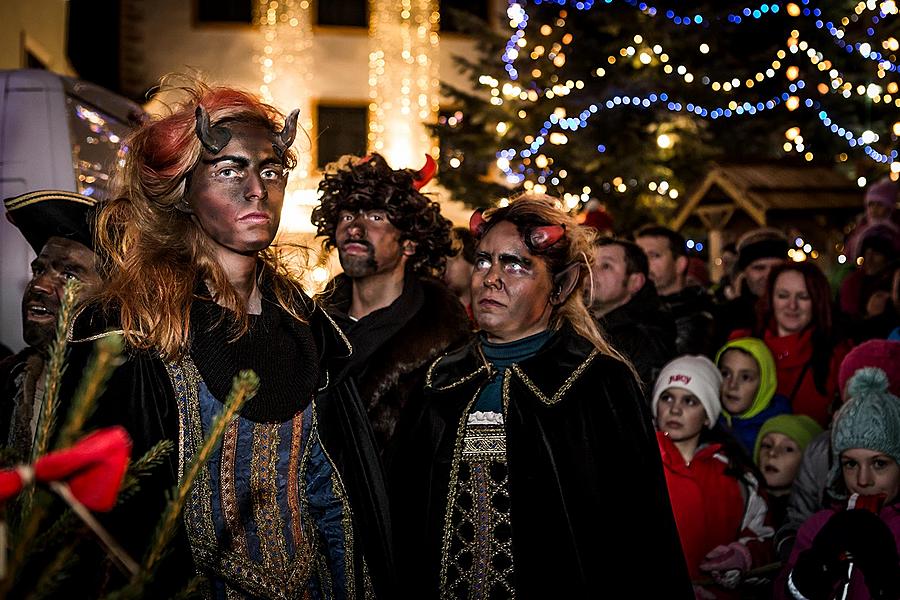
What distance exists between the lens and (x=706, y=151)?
13.4 metres

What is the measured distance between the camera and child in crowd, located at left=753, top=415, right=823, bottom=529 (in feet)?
17.9

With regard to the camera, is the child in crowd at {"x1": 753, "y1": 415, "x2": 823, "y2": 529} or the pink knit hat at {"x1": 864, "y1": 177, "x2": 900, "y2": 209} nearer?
the child in crowd at {"x1": 753, "y1": 415, "x2": 823, "y2": 529}

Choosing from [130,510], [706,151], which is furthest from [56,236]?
[706,151]

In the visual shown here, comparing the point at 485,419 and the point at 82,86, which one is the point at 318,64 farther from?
the point at 485,419

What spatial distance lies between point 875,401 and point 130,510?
11.2 ft

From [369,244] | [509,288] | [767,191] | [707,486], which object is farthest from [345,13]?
[509,288]

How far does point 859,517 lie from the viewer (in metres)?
3.97

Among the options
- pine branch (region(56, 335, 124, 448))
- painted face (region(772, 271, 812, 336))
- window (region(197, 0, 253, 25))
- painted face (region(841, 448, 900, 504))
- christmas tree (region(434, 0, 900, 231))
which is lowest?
painted face (region(841, 448, 900, 504))

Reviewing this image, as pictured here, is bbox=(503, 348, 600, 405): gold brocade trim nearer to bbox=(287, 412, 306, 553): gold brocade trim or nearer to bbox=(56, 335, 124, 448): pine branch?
bbox=(287, 412, 306, 553): gold brocade trim

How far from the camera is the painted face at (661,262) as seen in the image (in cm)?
767

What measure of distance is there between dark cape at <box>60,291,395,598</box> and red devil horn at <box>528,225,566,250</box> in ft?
2.82

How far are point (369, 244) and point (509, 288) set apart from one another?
4.63 ft

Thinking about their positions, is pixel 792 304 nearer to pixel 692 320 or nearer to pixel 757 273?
pixel 692 320

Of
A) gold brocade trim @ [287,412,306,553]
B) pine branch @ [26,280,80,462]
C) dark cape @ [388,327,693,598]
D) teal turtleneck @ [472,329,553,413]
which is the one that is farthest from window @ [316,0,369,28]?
pine branch @ [26,280,80,462]
